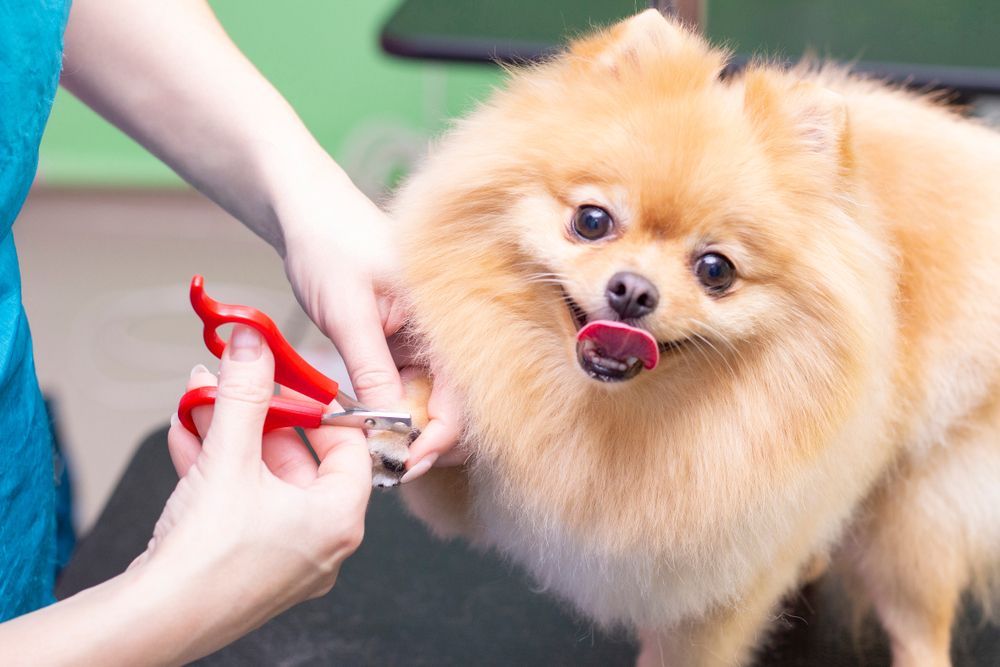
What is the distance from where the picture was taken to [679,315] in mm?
758

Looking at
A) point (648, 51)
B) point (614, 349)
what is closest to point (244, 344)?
point (614, 349)

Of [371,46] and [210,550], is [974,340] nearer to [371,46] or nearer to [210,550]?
[210,550]

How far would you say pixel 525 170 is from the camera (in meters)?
0.82

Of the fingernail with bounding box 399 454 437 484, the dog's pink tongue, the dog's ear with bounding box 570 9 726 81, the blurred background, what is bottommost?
the blurred background

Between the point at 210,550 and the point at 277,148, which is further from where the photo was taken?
the point at 277,148

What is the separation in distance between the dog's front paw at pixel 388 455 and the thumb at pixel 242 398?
122 mm

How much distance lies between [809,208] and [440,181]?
311mm

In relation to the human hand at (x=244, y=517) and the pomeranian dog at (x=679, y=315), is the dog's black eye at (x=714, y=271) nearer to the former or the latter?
the pomeranian dog at (x=679, y=315)

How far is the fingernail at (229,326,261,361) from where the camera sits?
0.73 metres

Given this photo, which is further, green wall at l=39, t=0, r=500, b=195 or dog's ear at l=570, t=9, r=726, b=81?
green wall at l=39, t=0, r=500, b=195

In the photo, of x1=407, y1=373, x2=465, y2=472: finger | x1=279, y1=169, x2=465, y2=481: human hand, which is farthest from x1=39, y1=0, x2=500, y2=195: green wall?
x1=407, y1=373, x2=465, y2=472: finger

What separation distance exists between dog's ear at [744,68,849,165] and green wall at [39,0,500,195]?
2099 millimetres

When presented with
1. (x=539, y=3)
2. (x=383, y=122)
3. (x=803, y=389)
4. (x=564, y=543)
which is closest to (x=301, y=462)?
(x=564, y=543)

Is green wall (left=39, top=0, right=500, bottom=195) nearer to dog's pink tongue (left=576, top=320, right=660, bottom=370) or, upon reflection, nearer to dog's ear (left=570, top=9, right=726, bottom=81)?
dog's ear (left=570, top=9, right=726, bottom=81)
